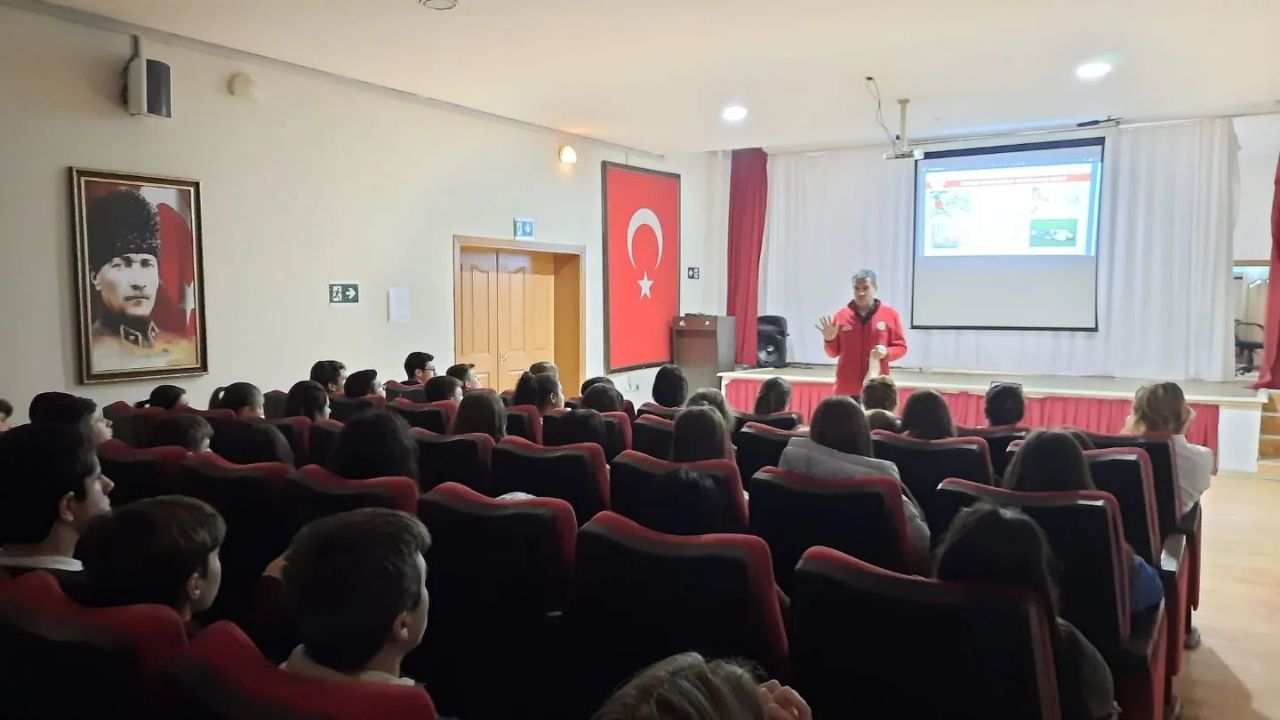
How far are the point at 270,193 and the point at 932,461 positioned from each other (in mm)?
4600

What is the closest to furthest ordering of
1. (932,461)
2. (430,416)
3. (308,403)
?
(932,461), (430,416), (308,403)

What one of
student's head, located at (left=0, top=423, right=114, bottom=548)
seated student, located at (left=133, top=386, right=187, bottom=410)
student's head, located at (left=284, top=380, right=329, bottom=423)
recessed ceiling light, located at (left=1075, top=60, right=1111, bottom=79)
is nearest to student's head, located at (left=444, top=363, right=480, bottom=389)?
student's head, located at (left=284, top=380, right=329, bottom=423)

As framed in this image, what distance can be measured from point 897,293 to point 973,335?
37.6 inches

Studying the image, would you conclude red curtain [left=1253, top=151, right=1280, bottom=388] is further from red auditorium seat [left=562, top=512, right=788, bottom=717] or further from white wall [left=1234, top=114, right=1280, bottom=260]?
red auditorium seat [left=562, top=512, right=788, bottom=717]

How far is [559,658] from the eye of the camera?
1936 mm

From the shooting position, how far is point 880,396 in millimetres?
3998

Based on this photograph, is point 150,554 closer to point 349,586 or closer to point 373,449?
point 349,586

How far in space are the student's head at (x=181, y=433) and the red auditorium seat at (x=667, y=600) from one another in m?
1.98

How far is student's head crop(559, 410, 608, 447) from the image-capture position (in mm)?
3453

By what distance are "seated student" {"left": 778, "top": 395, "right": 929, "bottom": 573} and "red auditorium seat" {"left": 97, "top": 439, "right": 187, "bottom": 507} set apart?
76.2 inches

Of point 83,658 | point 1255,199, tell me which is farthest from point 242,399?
point 1255,199

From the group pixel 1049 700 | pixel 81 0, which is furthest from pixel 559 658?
pixel 81 0

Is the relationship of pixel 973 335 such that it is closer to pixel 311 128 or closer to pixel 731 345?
pixel 731 345

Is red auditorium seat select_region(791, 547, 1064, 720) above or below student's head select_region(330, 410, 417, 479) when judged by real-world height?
below
